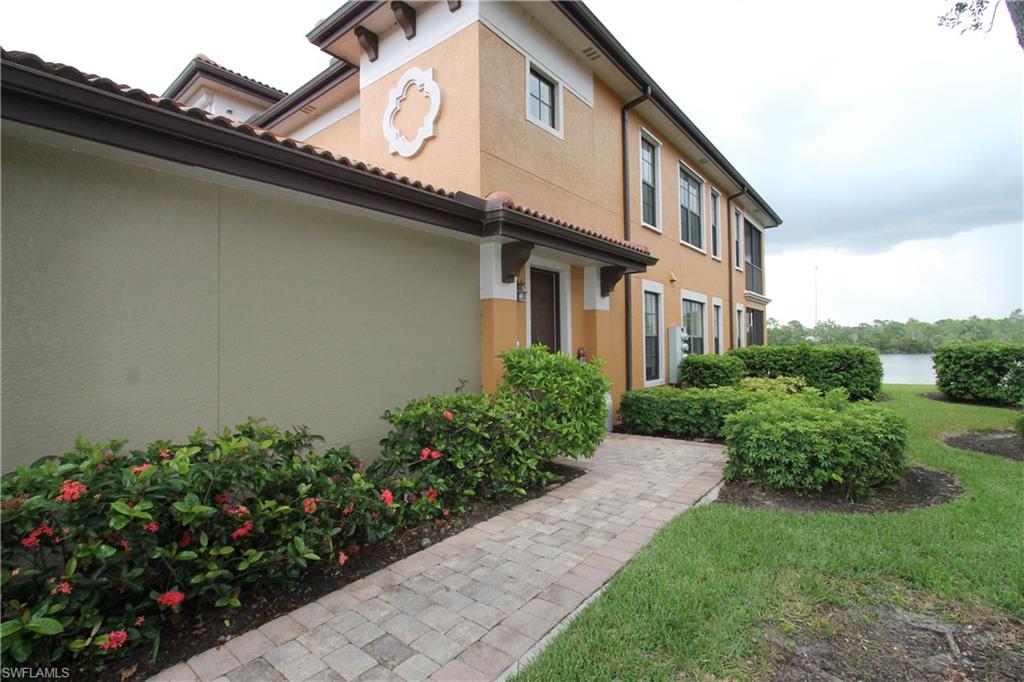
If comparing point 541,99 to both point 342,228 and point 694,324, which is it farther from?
point 694,324

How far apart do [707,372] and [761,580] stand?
835cm

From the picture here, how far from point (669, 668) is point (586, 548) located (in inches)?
51.6

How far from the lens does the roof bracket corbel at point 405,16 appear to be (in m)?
6.55

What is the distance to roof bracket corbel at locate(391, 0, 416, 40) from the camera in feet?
21.5

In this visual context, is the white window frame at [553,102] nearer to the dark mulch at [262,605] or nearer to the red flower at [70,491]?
the dark mulch at [262,605]

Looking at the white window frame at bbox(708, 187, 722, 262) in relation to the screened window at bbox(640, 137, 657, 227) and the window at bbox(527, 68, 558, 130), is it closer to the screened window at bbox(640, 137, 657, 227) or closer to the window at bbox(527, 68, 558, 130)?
the screened window at bbox(640, 137, 657, 227)

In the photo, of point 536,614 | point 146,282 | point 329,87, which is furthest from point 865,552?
point 329,87

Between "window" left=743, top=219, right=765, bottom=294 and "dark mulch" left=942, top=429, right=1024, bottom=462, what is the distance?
11.2 m

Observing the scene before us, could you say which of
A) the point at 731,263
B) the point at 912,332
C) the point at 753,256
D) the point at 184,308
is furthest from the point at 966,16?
the point at 912,332

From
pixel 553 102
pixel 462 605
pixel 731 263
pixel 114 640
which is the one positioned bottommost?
pixel 462 605

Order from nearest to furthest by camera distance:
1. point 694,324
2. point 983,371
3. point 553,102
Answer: point 553,102 < point 983,371 < point 694,324

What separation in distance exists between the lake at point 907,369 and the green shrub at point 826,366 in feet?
12.0

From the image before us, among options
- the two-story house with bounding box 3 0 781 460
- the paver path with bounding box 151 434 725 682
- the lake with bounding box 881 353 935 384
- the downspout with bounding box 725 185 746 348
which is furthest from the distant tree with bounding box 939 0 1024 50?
the lake with bounding box 881 353 935 384

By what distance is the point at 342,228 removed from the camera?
4.44 m
